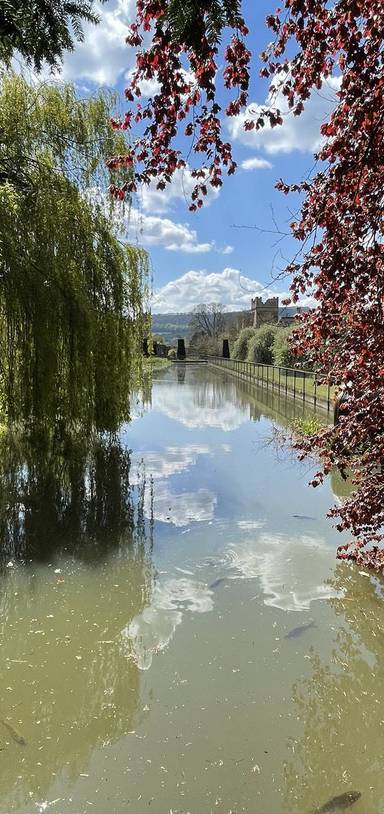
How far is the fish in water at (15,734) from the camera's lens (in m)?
3.07

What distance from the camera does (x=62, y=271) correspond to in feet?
25.4

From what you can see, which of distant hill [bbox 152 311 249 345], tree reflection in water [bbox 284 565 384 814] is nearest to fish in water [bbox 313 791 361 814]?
tree reflection in water [bbox 284 565 384 814]

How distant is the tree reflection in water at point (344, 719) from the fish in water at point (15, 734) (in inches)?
57.5

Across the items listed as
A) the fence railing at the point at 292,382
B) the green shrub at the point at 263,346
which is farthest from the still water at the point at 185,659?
the green shrub at the point at 263,346

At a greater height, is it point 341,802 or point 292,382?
point 292,382

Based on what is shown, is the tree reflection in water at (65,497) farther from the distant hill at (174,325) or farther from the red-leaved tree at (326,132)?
the distant hill at (174,325)

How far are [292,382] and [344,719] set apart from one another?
16.8m

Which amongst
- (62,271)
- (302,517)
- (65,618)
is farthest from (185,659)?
(62,271)

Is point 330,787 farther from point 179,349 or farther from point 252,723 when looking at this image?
point 179,349

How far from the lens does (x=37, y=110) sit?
27.9 feet

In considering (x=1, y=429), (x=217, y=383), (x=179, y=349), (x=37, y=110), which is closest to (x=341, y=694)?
(x=1, y=429)

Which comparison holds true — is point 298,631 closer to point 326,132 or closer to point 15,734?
point 15,734

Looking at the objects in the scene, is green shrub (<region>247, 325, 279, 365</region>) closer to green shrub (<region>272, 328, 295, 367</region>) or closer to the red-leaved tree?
green shrub (<region>272, 328, 295, 367</region>)

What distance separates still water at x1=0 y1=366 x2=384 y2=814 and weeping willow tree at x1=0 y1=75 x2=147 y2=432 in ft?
5.73
